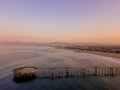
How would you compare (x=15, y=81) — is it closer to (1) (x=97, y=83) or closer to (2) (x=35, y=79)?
(2) (x=35, y=79)

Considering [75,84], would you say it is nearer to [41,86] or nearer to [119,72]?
[41,86]

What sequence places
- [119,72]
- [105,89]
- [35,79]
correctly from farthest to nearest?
1. [119,72]
2. [35,79]
3. [105,89]

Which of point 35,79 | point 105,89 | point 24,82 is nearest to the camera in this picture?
point 105,89

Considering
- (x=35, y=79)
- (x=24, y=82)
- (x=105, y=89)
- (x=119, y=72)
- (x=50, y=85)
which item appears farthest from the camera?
(x=119, y=72)

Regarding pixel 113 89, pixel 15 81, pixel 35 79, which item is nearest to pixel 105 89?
pixel 113 89

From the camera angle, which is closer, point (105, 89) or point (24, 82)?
point (105, 89)

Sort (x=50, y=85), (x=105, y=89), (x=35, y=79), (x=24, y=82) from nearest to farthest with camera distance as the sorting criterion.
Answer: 1. (x=105, y=89)
2. (x=50, y=85)
3. (x=24, y=82)
4. (x=35, y=79)

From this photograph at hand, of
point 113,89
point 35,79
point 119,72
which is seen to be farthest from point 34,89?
point 119,72

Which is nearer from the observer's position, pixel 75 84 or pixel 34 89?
pixel 34 89

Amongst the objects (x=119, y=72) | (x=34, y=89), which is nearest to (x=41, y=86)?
(x=34, y=89)
